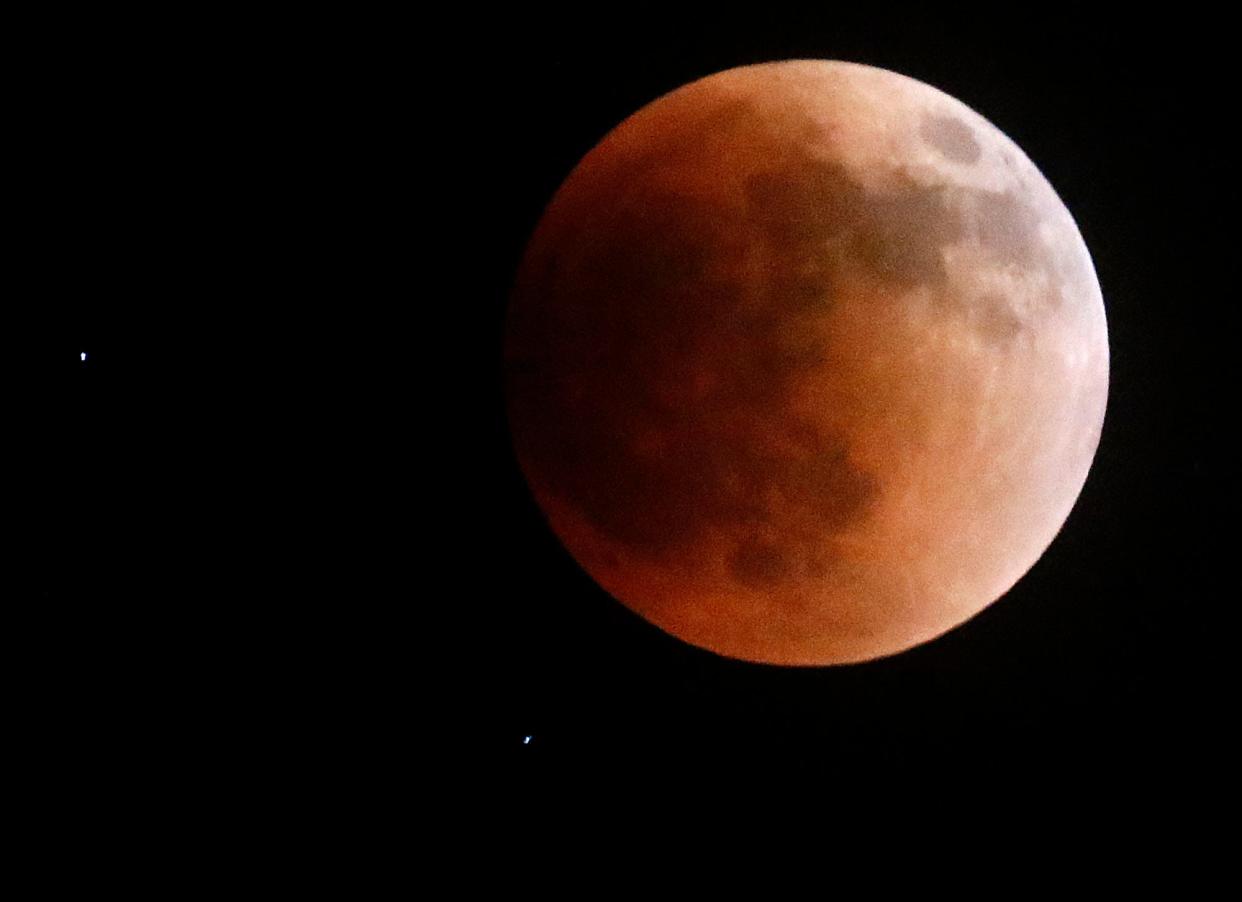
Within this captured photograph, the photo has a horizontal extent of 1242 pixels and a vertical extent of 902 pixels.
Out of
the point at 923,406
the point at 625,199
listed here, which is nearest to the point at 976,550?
the point at 923,406

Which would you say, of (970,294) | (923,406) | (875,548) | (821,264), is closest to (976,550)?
(875,548)

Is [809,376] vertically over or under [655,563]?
over

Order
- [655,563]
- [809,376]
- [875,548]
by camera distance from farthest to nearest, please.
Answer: [655,563], [875,548], [809,376]

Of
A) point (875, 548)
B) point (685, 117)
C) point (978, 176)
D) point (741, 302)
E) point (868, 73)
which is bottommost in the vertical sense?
point (875, 548)

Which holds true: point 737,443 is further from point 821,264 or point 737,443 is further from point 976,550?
point 976,550

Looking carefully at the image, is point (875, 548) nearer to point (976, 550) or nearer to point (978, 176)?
point (976, 550)

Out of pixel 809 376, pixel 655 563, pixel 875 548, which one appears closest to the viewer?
pixel 809 376

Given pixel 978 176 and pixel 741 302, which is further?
pixel 978 176
